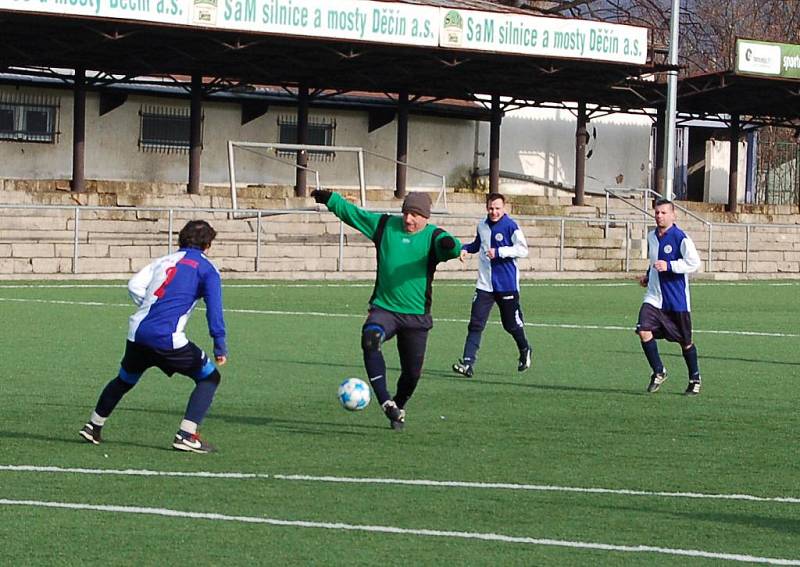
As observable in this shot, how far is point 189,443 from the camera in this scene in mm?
9625

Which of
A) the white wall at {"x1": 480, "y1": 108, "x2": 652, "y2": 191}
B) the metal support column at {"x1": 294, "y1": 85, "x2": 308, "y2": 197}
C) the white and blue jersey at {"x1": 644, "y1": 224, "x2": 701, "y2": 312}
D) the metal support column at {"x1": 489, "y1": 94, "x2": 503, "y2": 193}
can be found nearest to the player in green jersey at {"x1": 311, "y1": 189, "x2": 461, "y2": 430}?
the white and blue jersey at {"x1": 644, "y1": 224, "x2": 701, "y2": 312}

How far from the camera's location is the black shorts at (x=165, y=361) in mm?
9547

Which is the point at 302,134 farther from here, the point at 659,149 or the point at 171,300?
→ the point at 171,300

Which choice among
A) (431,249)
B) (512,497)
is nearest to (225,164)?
(431,249)

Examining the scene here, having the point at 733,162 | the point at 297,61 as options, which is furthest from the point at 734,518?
the point at 733,162

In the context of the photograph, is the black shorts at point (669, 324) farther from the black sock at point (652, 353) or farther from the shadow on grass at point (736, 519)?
the shadow on grass at point (736, 519)

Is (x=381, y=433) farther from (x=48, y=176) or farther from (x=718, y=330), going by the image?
(x=48, y=176)

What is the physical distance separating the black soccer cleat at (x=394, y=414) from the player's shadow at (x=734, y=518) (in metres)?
2.96

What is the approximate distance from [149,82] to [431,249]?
28381 mm

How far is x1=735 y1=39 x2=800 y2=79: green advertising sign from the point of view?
134 feet

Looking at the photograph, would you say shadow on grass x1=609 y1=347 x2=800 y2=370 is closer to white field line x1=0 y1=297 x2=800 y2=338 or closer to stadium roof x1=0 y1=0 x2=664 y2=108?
white field line x1=0 y1=297 x2=800 y2=338

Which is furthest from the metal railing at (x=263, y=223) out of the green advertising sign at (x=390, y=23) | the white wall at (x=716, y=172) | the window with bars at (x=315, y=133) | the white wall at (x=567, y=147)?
the white wall at (x=716, y=172)

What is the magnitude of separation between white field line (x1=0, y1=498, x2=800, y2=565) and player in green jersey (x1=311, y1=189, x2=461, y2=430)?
324cm

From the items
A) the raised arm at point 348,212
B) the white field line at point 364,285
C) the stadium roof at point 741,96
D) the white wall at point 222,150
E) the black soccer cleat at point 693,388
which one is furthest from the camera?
the stadium roof at point 741,96
